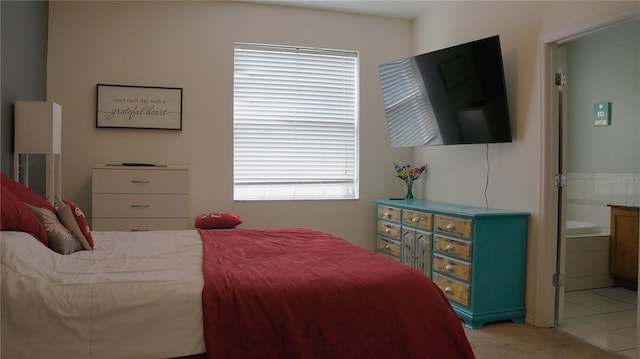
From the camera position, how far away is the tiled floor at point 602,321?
287cm

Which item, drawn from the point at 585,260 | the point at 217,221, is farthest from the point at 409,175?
the point at 217,221

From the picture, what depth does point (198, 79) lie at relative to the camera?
4.26m

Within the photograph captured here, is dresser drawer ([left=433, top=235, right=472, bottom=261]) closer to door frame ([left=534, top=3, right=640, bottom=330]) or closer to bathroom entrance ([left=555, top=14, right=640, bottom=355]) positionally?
door frame ([left=534, top=3, right=640, bottom=330])

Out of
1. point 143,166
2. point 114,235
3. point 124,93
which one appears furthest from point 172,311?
point 124,93

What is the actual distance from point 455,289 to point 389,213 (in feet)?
3.68

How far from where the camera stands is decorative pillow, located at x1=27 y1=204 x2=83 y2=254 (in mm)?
2059

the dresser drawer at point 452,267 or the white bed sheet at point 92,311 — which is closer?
the white bed sheet at point 92,311

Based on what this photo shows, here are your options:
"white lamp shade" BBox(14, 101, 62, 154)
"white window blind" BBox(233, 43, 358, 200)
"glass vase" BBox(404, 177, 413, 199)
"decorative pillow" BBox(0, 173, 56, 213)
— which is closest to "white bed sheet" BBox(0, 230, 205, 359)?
"decorative pillow" BBox(0, 173, 56, 213)

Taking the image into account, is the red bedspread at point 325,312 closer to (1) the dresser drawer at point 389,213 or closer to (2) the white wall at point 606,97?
(1) the dresser drawer at point 389,213

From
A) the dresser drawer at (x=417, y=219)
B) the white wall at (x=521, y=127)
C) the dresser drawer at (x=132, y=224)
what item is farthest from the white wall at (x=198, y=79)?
the white wall at (x=521, y=127)

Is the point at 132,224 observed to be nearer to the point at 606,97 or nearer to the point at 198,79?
the point at 198,79

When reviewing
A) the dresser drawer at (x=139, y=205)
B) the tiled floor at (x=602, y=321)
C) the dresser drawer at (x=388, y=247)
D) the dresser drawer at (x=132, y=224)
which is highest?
the dresser drawer at (x=139, y=205)

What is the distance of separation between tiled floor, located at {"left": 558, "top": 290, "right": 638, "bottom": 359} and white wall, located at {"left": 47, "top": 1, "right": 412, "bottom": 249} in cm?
191

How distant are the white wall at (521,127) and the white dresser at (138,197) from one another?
2409 millimetres
